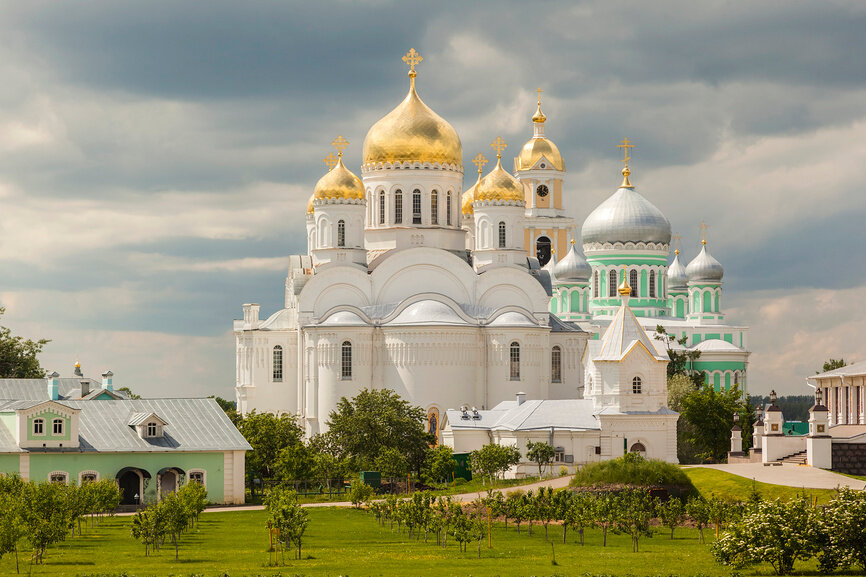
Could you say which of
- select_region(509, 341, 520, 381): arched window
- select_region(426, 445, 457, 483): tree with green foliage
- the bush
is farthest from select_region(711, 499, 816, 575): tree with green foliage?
select_region(509, 341, 520, 381): arched window

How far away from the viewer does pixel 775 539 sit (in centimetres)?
2898

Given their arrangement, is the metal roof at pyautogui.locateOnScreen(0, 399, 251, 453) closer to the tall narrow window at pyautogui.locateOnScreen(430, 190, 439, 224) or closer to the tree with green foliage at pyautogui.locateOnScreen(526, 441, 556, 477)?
the tree with green foliage at pyautogui.locateOnScreen(526, 441, 556, 477)

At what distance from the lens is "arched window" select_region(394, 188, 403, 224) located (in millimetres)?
68188

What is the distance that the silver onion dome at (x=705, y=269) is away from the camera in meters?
87.6

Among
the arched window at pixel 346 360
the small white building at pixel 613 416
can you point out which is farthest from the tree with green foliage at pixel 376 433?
the arched window at pixel 346 360

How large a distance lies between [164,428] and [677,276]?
2018 inches

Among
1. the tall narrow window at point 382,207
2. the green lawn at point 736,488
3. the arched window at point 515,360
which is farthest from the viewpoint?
the tall narrow window at point 382,207

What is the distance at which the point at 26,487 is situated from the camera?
35000mm

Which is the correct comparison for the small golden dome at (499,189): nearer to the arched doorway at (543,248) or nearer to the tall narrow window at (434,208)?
the tall narrow window at (434,208)

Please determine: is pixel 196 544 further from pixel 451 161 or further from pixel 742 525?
pixel 451 161

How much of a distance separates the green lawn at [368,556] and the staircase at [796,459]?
8012 millimetres

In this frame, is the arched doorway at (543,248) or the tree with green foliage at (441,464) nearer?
the tree with green foliage at (441,464)

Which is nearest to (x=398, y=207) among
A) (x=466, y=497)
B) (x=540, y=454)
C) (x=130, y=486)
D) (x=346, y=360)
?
(x=346, y=360)

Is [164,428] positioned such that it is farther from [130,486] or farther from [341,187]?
[341,187]
